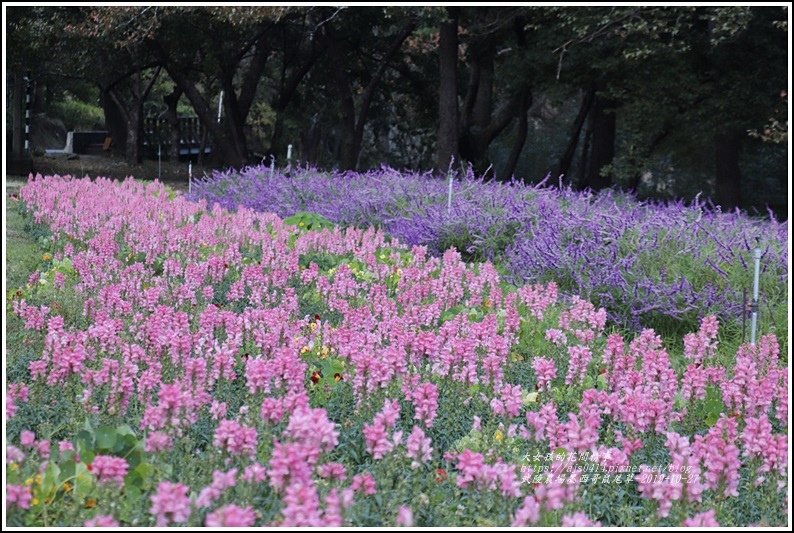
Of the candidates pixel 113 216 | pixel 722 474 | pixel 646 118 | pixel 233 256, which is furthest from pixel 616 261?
pixel 646 118

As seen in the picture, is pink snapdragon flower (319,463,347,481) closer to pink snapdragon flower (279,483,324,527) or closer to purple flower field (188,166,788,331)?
pink snapdragon flower (279,483,324,527)

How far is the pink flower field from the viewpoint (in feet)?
10.5

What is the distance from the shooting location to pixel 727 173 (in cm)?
2033

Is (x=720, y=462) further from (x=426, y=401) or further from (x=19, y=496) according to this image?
(x=19, y=496)

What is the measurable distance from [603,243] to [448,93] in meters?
11.5

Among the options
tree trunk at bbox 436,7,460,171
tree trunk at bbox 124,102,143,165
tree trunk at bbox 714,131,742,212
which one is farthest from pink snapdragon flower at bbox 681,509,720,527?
tree trunk at bbox 124,102,143,165

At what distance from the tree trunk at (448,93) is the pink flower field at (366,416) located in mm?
12779

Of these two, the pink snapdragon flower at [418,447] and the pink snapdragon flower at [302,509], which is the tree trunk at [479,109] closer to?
the pink snapdragon flower at [418,447]

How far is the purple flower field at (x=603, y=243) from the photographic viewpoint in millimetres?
7207

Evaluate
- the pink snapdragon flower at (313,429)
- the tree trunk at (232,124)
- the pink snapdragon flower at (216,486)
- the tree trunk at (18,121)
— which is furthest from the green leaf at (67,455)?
the tree trunk at (232,124)

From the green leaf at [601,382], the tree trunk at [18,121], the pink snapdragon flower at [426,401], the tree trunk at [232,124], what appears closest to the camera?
the pink snapdragon flower at [426,401]

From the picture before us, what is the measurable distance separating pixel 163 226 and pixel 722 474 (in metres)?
7.22

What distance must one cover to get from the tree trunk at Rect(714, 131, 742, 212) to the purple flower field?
29.3ft

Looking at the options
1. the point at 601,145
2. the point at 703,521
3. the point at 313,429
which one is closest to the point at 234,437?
the point at 313,429
